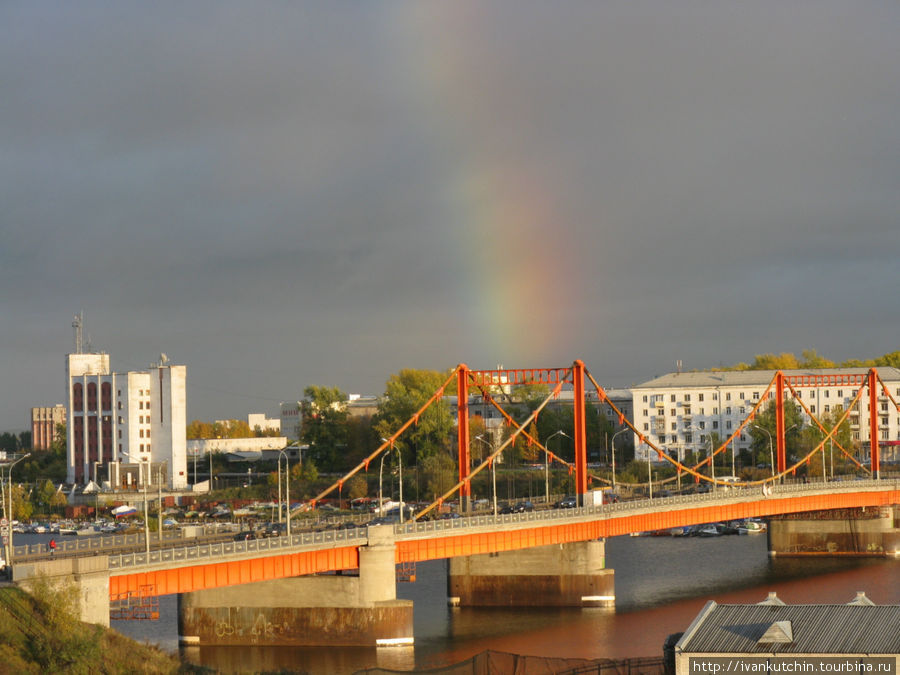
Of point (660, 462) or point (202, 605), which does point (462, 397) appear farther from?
point (660, 462)

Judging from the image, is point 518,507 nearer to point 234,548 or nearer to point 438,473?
point 234,548

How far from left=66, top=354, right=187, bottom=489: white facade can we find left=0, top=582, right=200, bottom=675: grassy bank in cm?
13827

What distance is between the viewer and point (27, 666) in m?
51.1

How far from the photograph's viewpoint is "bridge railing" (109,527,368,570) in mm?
66062

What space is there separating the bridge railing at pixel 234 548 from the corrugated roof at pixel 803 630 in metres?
28.5

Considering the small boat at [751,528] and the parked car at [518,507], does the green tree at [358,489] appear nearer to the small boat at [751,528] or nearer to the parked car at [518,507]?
the small boat at [751,528]

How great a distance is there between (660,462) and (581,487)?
296ft

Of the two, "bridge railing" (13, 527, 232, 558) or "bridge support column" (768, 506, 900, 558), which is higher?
"bridge railing" (13, 527, 232, 558)

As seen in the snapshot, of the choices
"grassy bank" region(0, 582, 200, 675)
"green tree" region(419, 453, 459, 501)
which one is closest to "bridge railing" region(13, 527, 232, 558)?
"grassy bank" region(0, 582, 200, 675)

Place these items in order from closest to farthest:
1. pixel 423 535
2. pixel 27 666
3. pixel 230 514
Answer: pixel 27 666 < pixel 423 535 < pixel 230 514

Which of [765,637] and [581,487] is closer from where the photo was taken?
[765,637]

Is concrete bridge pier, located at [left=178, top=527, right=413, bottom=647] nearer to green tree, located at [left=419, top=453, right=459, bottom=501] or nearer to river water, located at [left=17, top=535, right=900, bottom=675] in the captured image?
river water, located at [left=17, top=535, right=900, bottom=675]

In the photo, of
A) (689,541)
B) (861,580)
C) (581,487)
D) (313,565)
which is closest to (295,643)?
(313,565)

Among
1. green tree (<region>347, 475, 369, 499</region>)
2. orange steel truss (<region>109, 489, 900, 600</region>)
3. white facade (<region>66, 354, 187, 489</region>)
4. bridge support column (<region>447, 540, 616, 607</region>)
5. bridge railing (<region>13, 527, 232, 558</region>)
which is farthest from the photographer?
white facade (<region>66, 354, 187, 489</region>)
